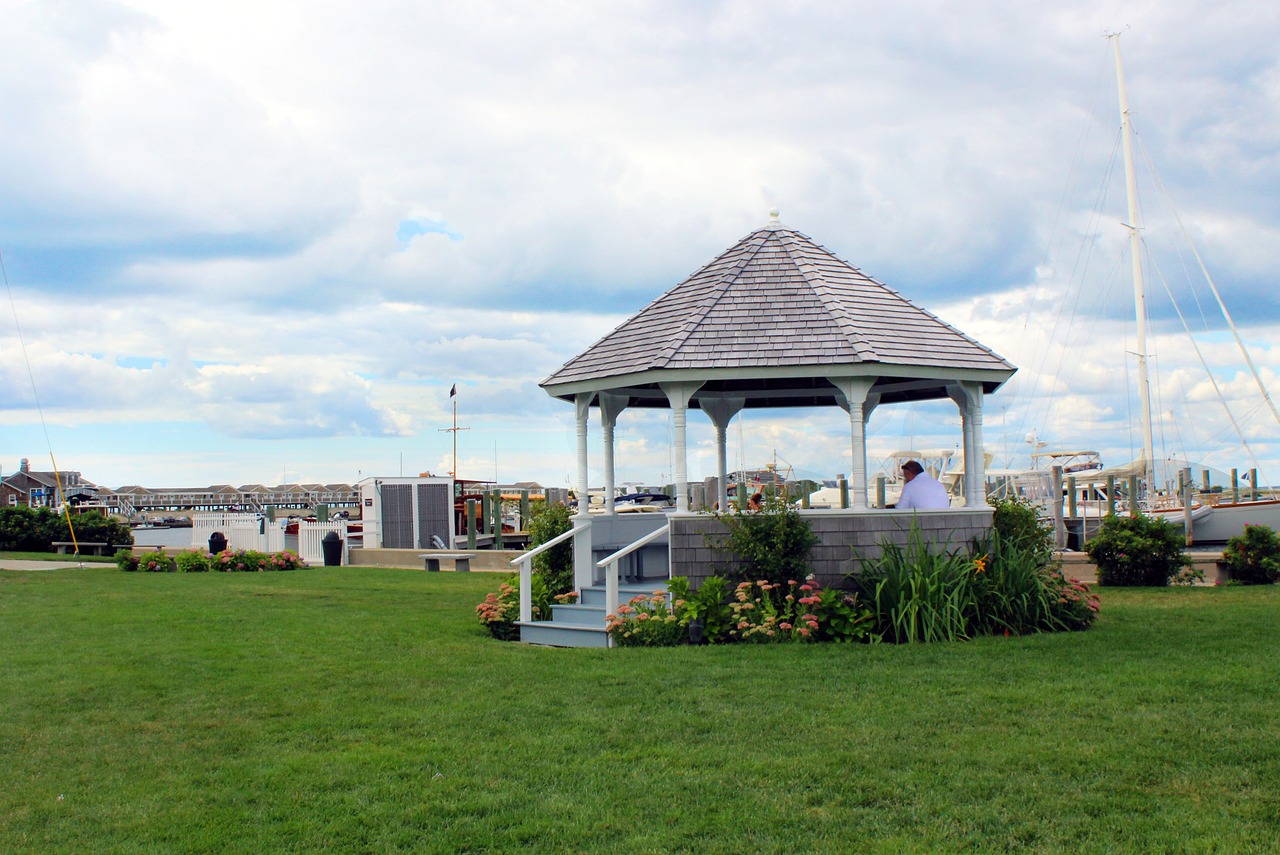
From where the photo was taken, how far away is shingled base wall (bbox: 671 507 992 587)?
13172 millimetres

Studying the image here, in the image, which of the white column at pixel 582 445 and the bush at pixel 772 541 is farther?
the white column at pixel 582 445

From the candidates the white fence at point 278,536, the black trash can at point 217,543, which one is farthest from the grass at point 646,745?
the white fence at point 278,536

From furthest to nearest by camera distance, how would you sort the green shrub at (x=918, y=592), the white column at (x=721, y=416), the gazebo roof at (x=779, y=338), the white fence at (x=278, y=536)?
the white fence at (x=278, y=536) < the white column at (x=721, y=416) < the gazebo roof at (x=779, y=338) < the green shrub at (x=918, y=592)

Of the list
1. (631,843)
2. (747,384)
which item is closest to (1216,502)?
(747,384)

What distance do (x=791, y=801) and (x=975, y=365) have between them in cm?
896

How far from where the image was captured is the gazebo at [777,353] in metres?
13.5

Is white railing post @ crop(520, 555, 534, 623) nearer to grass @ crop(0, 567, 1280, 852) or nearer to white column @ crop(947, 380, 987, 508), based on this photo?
grass @ crop(0, 567, 1280, 852)

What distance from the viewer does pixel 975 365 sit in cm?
1411

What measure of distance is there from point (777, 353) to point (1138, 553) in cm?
1063

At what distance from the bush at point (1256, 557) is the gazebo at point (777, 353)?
7702mm

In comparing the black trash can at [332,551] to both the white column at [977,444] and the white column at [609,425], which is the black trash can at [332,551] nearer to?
the white column at [609,425]

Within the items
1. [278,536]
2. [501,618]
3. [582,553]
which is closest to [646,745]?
[501,618]

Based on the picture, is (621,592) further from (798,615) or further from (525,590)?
(798,615)

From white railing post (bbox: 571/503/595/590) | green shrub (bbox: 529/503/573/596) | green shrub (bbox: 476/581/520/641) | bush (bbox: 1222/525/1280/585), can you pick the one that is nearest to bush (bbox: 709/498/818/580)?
white railing post (bbox: 571/503/595/590)
